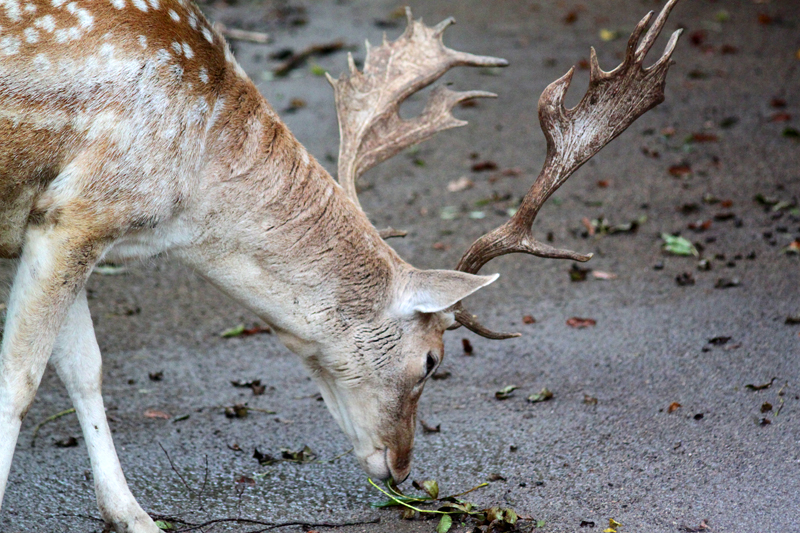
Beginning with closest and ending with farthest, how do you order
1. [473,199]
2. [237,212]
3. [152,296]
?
1. [237,212]
2. [152,296]
3. [473,199]

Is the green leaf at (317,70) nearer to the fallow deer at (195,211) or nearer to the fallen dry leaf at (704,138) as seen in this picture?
the fallen dry leaf at (704,138)

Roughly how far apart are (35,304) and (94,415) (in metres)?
0.66

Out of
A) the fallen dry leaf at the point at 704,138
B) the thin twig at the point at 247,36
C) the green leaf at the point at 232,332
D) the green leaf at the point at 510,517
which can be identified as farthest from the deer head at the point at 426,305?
the thin twig at the point at 247,36

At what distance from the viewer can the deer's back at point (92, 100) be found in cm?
299

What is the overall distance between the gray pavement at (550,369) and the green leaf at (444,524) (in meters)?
0.05

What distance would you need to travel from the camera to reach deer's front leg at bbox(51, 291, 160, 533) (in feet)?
10.9

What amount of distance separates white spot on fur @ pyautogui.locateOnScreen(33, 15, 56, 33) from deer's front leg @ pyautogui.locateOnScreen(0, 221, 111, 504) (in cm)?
67

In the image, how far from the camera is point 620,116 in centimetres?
361

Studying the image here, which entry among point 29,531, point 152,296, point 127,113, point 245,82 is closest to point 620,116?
point 245,82

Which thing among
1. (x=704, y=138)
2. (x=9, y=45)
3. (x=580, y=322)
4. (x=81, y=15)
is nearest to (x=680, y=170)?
(x=704, y=138)

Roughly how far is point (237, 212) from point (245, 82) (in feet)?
1.85

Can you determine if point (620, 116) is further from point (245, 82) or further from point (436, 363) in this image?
point (245, 82)

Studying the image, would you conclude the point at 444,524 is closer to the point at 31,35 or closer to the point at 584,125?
the point at 584,125

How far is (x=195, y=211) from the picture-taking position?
10.7 feet
